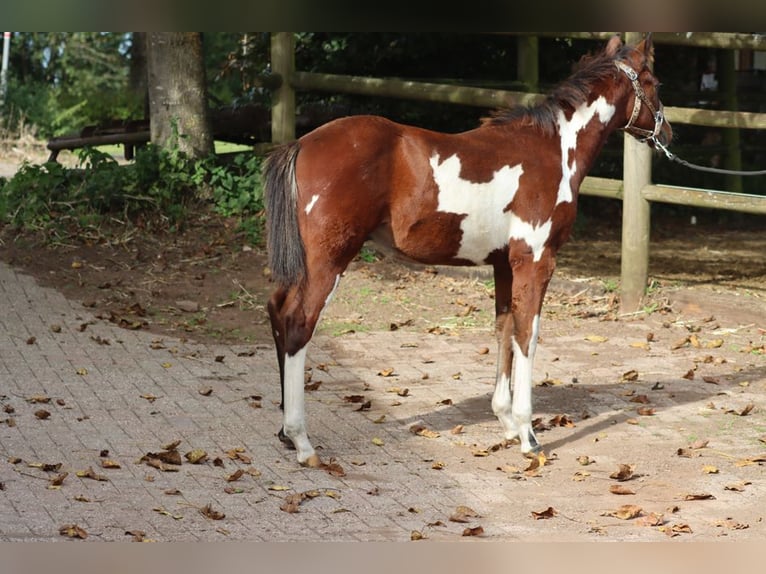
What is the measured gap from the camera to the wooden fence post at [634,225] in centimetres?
827

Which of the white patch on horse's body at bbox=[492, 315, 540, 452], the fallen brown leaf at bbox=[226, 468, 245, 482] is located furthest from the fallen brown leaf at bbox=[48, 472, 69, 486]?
the white patch on horse's body at bbox=[492, 315, 540, 452]

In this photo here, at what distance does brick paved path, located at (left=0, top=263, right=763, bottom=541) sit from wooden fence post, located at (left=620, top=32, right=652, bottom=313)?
118cm

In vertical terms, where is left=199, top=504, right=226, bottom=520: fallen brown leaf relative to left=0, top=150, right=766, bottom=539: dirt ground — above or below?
above

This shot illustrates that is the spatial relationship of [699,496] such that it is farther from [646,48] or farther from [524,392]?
[646,48]

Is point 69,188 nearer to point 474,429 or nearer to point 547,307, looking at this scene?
point 547,307

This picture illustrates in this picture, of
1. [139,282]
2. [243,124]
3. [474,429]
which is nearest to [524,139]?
A: [474,429]

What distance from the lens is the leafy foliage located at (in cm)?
972

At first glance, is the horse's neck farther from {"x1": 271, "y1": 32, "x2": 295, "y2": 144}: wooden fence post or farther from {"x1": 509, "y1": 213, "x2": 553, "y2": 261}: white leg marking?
{"x1": 271, "y1": 32, "x2": 295, "y2": 144}: wooden fence post

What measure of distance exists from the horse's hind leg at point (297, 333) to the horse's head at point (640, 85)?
1.88 metres

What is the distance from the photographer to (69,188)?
10.1 meters

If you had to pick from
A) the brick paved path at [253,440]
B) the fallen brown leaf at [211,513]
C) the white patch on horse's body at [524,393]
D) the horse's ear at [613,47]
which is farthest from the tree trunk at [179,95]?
the fallen brown leaf at [211,513]

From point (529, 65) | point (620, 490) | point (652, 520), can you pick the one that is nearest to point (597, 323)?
point (529, 65)

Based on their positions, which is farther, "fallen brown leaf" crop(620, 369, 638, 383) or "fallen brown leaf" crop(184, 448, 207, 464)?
"fallen brown leaf" crop(620, 369, 638, 383)
